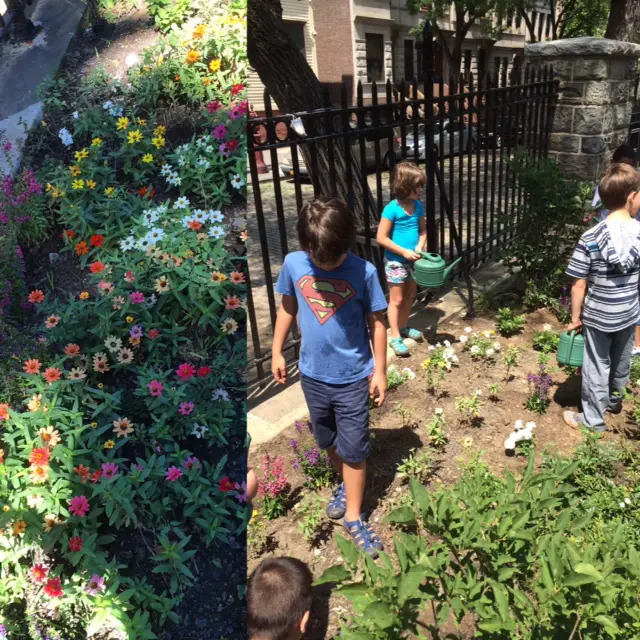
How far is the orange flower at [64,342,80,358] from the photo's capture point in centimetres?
112

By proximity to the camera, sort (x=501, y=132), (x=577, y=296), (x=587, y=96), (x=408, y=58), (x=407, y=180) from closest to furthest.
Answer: (x=577, y=296)
(x=407, y=180)
(x=501, y=132)
(x=587, y=96)
(x=408, y=58)

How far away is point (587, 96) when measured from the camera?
5.23m

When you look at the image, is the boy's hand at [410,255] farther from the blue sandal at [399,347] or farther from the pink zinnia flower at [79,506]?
the pink zinnia flower at [79,506]

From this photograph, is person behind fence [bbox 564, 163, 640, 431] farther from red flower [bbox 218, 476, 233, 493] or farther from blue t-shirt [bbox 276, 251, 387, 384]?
red flower [bbox 218, 476, 233, 493]

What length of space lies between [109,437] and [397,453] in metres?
1.90

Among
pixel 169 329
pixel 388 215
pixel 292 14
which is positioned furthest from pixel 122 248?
pixel 292 14

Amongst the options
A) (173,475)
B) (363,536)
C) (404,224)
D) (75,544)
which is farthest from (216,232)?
(404,224)

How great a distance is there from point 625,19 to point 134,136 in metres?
10.5

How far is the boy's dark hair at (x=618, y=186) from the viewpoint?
8.99 ft

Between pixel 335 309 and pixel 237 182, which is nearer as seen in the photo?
pixel 237 182

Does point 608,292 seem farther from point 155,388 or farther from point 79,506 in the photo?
point 79,506

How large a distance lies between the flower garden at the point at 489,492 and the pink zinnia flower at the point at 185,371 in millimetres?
438

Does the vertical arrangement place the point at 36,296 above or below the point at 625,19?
above

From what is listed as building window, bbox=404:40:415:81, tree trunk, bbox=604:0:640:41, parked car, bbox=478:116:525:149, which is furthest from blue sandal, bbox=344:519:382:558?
building window, bbox=404:40:415:81
